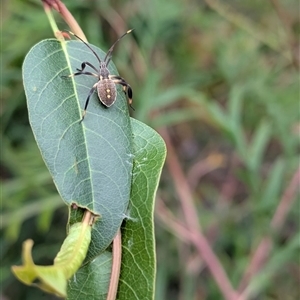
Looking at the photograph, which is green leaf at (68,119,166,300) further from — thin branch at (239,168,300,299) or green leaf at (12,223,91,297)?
thin branch at (239,168,300,299)

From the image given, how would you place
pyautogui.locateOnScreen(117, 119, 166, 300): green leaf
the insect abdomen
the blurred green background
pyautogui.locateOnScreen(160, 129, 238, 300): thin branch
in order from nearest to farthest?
1. pyautogui.locateOnScreen(117, 119, 166, 300): green leaf
2. the insect abdomen
3. pyautogui.locateOnScreen(160, 129, 238, 300): thin branch
4. the blurred green background

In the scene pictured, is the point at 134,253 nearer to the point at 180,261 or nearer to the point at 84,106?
the point at 84,106

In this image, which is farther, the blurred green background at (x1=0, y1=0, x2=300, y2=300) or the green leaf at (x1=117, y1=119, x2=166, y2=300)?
the blurred green background at (x1=0, y1=0, x2=300, y2=300)

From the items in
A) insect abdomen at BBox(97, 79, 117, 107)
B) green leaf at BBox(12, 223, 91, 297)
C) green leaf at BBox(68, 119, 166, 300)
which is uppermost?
insect abdomen at BBox(97, 79, 117, 107)

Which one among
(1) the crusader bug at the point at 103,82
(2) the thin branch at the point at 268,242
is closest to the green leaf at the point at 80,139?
(1) the crusader bug at the point at 103,82

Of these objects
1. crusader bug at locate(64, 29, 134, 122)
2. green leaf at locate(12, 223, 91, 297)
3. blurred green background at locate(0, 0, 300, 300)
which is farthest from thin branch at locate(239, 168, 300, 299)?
green leaf at locate(12, 223, 91, 297)

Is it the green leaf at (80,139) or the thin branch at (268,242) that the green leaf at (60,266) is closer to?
the green leaf at (80,139)

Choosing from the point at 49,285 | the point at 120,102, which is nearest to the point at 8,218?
the point at 120,102
